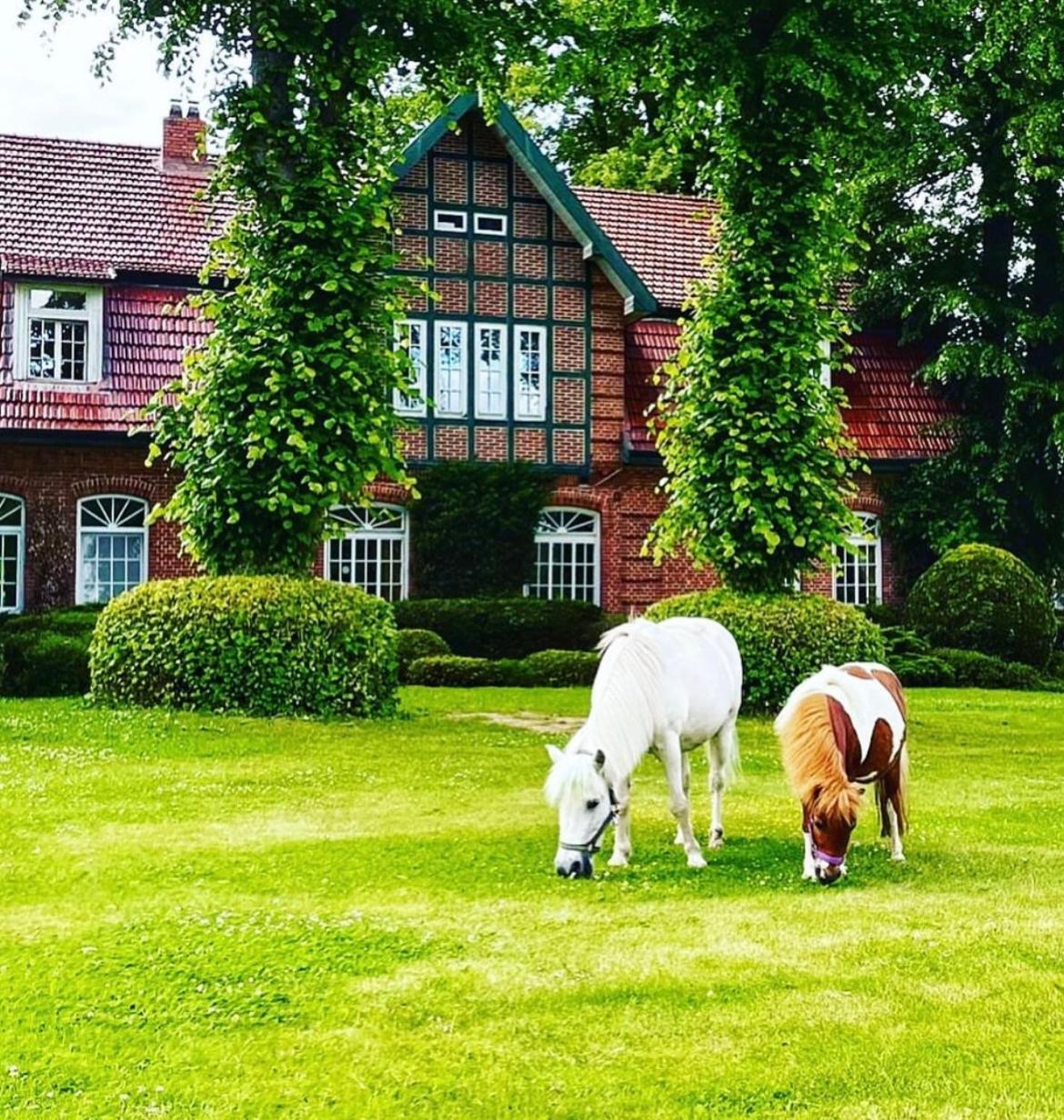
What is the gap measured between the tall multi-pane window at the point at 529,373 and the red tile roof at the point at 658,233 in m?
2.82

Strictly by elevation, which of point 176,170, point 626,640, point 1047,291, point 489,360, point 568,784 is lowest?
point 568,784

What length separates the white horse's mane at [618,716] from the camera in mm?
7590

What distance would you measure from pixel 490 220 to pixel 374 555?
6380mm

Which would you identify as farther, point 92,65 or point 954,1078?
point 92,65

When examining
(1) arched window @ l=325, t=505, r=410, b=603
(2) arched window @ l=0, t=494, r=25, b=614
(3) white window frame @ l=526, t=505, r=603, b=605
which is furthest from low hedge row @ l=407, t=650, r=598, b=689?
(2) arched window @ l=0, t=494, r=25, b=614

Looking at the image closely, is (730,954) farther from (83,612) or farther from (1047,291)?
(1047,291)

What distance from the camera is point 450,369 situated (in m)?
26.0


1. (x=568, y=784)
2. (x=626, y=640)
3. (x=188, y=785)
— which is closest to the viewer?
(x=568, y=784)

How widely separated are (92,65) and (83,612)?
777 cm

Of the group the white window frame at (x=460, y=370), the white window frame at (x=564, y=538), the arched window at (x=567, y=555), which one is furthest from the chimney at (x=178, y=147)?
the arched window at (x=567, y=555)

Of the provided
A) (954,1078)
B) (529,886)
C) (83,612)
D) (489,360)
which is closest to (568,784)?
(529,886)

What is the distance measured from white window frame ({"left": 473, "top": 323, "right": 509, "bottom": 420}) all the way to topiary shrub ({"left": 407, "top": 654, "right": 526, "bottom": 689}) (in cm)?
604

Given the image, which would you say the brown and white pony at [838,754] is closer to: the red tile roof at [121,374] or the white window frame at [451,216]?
the red tile roof at [121,374]

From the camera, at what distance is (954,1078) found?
4.95 m
